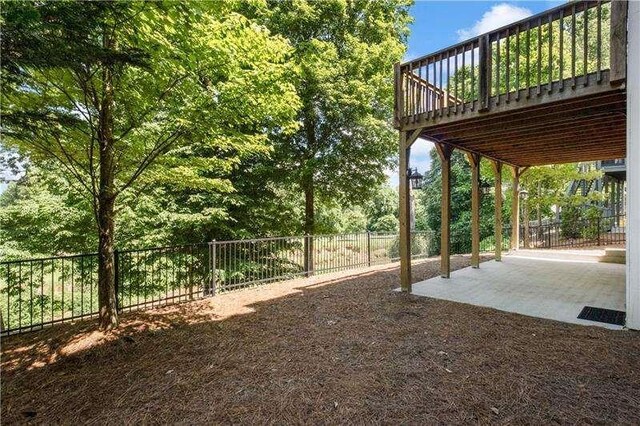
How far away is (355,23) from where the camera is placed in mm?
10734

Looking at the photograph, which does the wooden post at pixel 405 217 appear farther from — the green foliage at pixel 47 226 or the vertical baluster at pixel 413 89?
the green foliage at pixel 47 226

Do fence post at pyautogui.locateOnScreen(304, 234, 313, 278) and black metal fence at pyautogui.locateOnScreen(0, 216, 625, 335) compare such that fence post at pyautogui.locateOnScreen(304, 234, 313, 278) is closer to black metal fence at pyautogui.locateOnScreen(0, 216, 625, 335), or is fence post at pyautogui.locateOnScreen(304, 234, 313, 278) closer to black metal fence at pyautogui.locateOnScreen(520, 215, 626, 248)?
black metal fence at pyautogui.locateOnScreen(0, 216, 625, 335)

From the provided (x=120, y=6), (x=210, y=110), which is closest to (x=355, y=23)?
(x=210, y=110)

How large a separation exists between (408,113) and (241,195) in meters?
5.75

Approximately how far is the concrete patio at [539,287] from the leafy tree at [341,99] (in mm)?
4847

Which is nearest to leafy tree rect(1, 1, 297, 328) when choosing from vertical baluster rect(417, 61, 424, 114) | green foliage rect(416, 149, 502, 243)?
vertical baluster rect(417, 61, 424, 114)

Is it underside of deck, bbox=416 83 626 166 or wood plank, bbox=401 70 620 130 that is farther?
underside of deck, bbox=416 83 626 166

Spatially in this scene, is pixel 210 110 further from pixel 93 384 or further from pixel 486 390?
pixel 486 390

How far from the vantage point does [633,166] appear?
4.02 m

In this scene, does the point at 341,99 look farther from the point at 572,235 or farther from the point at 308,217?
the point at 572,235

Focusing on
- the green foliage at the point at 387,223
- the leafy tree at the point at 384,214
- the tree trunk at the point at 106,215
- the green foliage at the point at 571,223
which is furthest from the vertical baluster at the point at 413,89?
the green foliage at the point at 387,223

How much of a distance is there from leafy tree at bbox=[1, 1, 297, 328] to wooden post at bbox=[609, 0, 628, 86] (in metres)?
4.28

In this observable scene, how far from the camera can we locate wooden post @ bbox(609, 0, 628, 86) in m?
3.96

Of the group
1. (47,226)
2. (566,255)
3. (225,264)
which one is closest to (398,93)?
(225,264)
